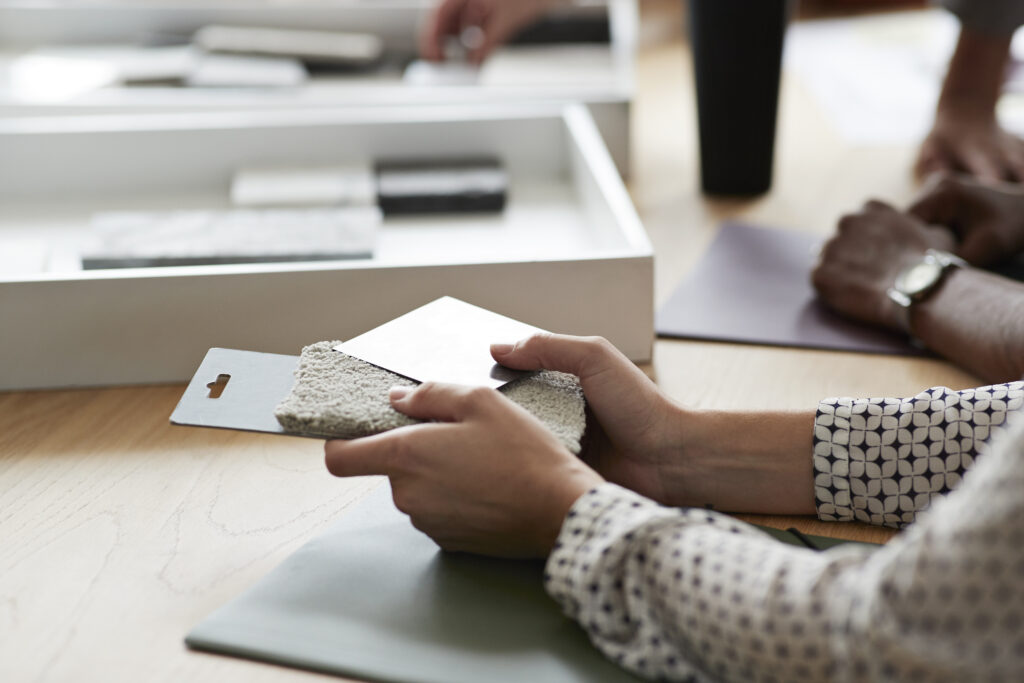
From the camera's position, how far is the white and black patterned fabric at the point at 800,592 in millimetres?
417

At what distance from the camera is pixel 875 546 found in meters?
0.66

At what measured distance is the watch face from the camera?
3.00 ft

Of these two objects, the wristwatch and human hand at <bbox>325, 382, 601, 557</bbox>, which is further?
the wristwatch

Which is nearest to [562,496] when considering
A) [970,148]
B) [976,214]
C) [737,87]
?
[976,214]

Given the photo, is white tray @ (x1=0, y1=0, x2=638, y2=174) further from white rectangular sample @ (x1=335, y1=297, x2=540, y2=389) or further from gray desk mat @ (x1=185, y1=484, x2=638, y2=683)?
gray desk mat @ (x1=185, y1=484, x2=638, y2=683)

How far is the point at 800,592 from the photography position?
1.56 feet

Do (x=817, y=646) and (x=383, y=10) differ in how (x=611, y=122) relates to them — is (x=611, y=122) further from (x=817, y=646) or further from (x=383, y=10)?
(x=817, y=646)

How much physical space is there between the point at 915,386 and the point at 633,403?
1.07ft

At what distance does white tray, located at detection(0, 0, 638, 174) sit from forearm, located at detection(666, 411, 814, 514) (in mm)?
732

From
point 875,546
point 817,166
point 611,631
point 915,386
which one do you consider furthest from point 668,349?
point 817,166

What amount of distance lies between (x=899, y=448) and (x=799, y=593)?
0.24 meters

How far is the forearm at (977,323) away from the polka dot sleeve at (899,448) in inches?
6.4

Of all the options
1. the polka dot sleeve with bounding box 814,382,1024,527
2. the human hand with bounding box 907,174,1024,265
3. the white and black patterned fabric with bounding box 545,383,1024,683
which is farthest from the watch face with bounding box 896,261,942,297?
the white and black patterned fabric with bounding box 545,383,1024,683

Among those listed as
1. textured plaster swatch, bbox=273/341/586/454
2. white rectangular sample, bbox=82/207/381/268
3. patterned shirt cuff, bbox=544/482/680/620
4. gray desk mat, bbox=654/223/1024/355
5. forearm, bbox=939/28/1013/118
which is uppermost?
forearm, bbox=939/28/1013/118
